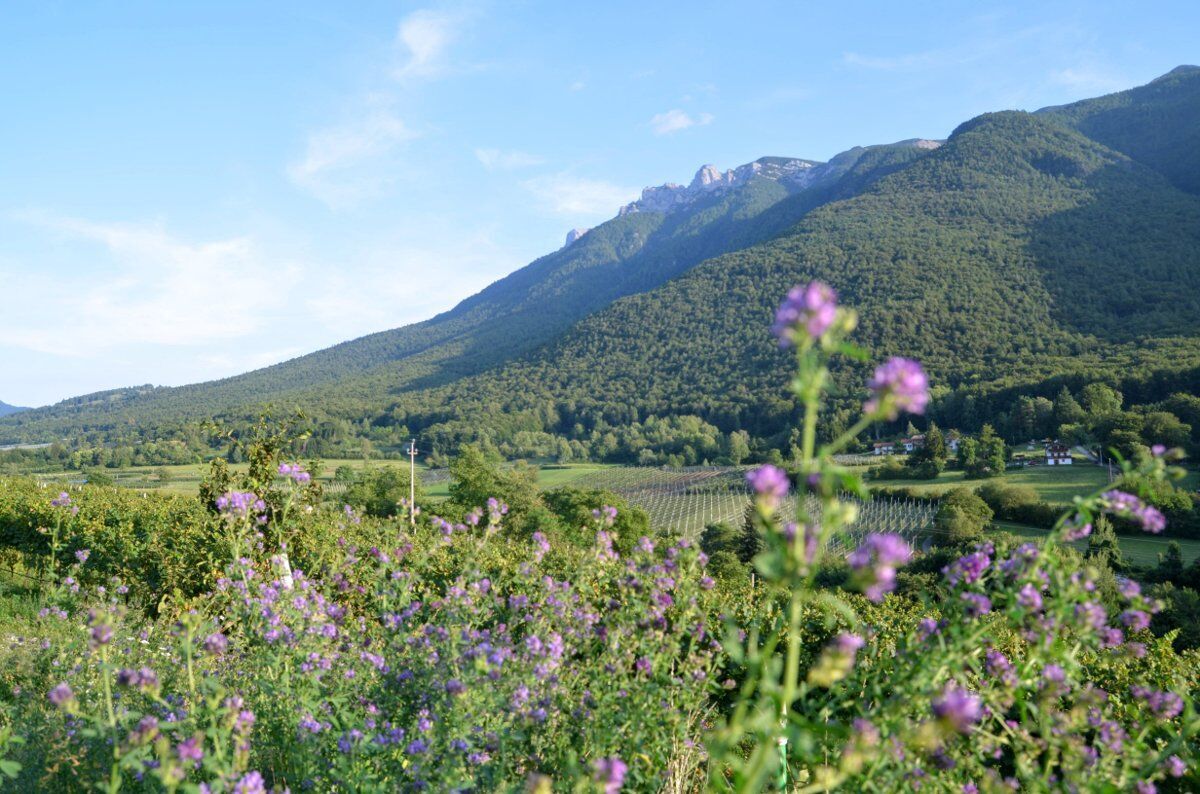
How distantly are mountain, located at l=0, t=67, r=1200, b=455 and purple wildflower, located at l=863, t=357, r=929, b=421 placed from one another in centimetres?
6573

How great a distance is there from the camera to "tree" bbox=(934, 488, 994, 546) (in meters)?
28.9

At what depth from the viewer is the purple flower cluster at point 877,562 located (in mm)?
1088

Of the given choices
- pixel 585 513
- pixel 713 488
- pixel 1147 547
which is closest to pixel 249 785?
pixel 585 513

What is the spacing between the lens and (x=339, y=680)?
2.95 meters

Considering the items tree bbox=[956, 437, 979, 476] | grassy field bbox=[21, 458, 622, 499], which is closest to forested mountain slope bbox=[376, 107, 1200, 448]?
tree bbox=[956, 437, 979, 476]

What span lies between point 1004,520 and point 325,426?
67312 millimetres

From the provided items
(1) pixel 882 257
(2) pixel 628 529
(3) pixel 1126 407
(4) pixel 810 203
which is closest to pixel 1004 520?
(2) pixel 628 529

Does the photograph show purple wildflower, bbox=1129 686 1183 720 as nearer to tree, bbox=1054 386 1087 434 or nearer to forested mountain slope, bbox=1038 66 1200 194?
tree, bbox=1054 386 1087 434

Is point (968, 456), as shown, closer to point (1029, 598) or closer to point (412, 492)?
point (412, 492)

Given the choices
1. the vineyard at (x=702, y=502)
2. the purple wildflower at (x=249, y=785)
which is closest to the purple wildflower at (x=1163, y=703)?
the purple wildflower at (x=249, y=785)

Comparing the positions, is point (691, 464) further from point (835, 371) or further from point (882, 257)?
point (882, 257)

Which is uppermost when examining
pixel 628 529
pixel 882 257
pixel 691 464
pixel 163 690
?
pixel 882 257

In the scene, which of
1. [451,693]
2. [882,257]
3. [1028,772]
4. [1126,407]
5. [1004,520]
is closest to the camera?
[1028,772]

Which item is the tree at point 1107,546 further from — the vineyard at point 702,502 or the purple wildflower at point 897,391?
the purple wildflower at point 897,391
